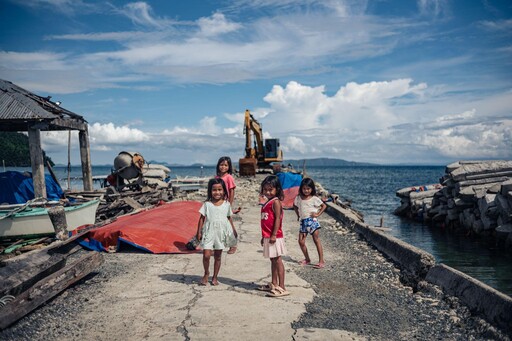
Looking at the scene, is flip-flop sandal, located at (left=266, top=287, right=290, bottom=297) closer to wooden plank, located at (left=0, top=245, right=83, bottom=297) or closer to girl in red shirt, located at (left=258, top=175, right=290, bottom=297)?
girl in red shirt, located at (left=258, top=175, right=290, bottom=297)

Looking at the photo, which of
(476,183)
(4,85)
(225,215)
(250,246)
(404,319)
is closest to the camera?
(404,319)

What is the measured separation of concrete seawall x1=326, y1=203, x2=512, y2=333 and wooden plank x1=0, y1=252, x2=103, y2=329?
487 centimetres

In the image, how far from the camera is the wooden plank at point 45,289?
Answer: 404 cm

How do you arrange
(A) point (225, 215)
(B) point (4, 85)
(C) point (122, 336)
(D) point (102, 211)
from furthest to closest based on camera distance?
(B) point (4, 85) → (D) point (102, 211) → (A) point (225, 215) → (C) point (122, 336)

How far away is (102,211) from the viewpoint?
481 inches

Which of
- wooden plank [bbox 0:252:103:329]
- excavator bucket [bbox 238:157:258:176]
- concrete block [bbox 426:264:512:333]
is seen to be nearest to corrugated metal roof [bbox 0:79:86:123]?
wooden plank [bbox 0:252:103:329]

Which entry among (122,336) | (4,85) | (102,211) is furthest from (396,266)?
(4,85)

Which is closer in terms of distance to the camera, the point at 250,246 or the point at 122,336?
the point at 122,336

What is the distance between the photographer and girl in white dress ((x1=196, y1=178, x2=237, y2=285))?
17.4 ft

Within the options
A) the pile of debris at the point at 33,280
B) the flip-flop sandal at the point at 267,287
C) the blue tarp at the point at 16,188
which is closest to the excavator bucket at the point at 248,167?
the blue tarp at the point at 16,188

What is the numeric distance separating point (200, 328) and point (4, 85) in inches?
500

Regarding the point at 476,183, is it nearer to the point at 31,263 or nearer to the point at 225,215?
the point at 225,215

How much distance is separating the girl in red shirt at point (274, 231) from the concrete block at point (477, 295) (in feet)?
7.13

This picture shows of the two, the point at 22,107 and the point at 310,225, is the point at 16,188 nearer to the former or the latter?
the point at 22,107
